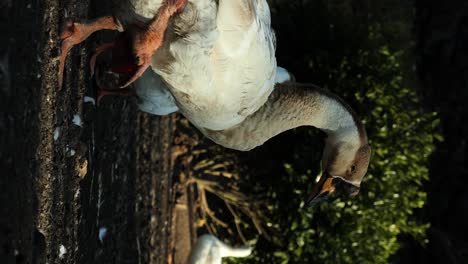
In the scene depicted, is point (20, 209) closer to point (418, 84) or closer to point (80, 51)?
point (80, 51)

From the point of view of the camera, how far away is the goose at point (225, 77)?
6.01 ft

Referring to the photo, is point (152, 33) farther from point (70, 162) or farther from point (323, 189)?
point (323, 189)

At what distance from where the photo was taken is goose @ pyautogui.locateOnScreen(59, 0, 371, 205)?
1.83m

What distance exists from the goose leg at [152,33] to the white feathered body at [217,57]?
30 mm

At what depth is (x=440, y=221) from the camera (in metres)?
6.34

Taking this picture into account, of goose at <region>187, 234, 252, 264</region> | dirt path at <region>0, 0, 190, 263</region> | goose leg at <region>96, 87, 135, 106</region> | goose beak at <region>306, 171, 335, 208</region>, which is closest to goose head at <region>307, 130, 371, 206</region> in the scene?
goose beak at <region>306, 171, 335, 208</region>

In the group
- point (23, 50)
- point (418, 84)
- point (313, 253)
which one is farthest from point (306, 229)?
point (418, 84)

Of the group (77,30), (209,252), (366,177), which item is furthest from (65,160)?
(366,177)

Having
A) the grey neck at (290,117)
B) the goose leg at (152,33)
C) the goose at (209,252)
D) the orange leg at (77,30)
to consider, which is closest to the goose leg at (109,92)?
the grey neck at (290,117)

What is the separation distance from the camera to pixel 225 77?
2061 mm

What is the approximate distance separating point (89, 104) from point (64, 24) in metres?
0.72

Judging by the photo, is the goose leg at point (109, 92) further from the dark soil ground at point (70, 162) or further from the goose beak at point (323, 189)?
the goose beak at point (323, 189)

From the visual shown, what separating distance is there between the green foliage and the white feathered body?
190 cm

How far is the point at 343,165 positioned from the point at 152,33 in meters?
1.33
